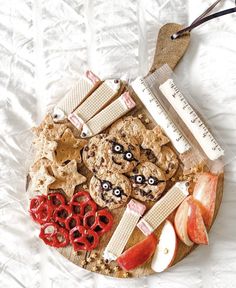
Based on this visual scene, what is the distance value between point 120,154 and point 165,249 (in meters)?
0.21

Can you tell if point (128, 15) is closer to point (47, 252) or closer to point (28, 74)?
point (28, 74)

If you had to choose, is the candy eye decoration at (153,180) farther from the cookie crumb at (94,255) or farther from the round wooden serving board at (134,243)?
the cookie crumb at (94,255)

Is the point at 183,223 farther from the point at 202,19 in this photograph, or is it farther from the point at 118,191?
the point at 202,19

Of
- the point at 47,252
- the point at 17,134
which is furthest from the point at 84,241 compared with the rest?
the point at 17,134

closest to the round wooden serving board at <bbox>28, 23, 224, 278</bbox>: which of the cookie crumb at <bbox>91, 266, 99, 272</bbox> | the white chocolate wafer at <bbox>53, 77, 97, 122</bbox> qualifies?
the cookie crumb at <bbox>91, 266, 99, 272</bbox>

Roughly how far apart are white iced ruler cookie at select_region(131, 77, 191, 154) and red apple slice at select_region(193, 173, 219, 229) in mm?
73

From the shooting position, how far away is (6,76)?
1.49 m

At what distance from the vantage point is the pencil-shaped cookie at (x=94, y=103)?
55.5 inches

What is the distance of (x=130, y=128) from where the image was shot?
4.51ft

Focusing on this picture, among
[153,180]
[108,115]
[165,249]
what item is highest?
[108,115]

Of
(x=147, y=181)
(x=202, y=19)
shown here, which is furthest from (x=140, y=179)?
(x=202, y=19)

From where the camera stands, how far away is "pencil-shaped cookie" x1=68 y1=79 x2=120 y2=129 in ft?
4.62

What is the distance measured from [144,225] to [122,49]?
384 mm

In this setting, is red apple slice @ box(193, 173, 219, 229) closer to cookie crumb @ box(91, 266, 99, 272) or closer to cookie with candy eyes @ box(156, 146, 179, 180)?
cookie with candy eyes @ box(156, 146, 179, 180)
